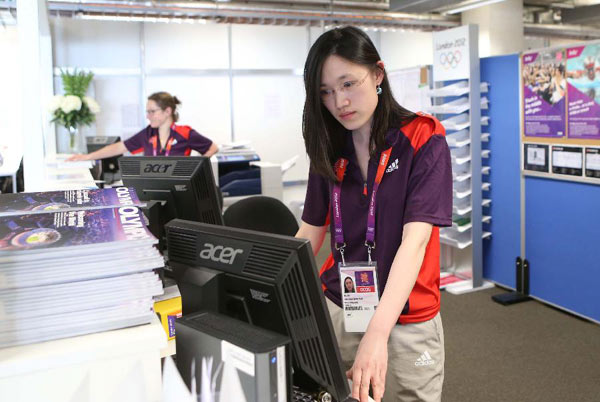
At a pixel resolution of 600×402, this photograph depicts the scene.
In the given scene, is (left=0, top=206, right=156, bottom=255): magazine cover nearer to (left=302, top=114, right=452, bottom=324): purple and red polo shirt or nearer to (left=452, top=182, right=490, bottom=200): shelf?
(left=302, top=114, right=452, bottom=324): purple and red polo shirt

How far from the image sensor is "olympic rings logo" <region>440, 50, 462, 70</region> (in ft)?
15.8

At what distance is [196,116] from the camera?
25.8 ft

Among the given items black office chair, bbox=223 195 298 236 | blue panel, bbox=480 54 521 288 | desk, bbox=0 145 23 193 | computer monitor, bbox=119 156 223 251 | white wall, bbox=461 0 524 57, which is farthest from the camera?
white wall, bbox=461 0 524 57

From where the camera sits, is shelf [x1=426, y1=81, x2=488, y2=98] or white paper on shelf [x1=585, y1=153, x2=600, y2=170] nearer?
white paper on shelf [x1=585, y1=153, x2=600, y2=170]

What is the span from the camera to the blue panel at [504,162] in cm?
463

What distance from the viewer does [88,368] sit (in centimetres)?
84

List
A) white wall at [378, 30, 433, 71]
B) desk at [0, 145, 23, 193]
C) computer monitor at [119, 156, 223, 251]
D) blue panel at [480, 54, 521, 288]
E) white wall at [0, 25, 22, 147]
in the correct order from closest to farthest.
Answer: computer monitor at [119, 156, 223, 251]
desk at [0, 145, 23, 193]
white wall at [0, 25, 22, 147]
blue panel at [480, 54, 521, 288]
white wall at [378, 30, 433, 71]

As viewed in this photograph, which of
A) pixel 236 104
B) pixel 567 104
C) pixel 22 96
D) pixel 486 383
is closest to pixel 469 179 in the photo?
pixel 567 104

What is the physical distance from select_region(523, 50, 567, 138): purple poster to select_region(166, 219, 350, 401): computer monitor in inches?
145

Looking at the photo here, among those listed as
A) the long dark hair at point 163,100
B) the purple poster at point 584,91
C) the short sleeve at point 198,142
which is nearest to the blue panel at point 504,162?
the purple poster at point 584,91

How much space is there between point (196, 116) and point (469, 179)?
13.7ft

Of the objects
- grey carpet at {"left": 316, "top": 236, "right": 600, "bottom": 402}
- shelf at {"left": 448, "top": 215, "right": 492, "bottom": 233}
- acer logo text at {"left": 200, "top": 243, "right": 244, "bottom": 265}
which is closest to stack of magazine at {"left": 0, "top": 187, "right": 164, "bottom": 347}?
acer logo text at {"left": 200, "top": 243, "right": 244, "bottom": 265}

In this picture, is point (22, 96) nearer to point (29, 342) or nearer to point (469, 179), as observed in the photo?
point (29, 342)

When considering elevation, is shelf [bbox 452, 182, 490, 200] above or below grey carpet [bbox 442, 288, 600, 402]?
above
